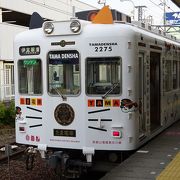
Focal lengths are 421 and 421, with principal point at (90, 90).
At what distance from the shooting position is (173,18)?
38.4 m

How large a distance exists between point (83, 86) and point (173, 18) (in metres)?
32.8

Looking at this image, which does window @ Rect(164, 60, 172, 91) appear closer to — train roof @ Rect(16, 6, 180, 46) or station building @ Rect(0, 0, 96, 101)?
train roof @ Rect(16, 6, 180, 46)

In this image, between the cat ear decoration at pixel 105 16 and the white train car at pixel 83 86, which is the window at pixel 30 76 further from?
the cat ear decoration at pixel 105 16

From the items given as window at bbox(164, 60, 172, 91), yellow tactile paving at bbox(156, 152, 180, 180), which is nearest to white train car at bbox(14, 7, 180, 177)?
yellow tactile paving at bbox(156, 152, 180, 180)

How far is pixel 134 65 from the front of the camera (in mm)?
7109

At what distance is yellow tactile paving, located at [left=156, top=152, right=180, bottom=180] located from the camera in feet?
18.9

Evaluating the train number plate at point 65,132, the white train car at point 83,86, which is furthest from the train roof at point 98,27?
the train number plate at point 65,132

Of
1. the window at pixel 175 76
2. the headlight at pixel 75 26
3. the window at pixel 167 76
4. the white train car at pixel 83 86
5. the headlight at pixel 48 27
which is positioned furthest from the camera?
the window at pixel 175 76

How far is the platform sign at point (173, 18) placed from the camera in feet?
125

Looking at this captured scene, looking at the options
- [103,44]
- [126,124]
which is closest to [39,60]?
[103,44]

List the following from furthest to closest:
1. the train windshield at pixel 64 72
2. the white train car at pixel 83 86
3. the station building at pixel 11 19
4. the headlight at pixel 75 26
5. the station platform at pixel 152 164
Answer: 1. the station building at pixel 11 19
2. the train windshield at pixel 64 72
3. the headlight at pixel 75 26
4. the white train car at pixel 83 86
5. the station platform at pixel 152 164

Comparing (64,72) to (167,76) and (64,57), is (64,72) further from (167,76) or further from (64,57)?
(167,76)

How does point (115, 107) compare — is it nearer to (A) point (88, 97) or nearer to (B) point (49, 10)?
(A) point (88, 97)

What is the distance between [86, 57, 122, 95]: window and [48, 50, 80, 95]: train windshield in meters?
0.22
